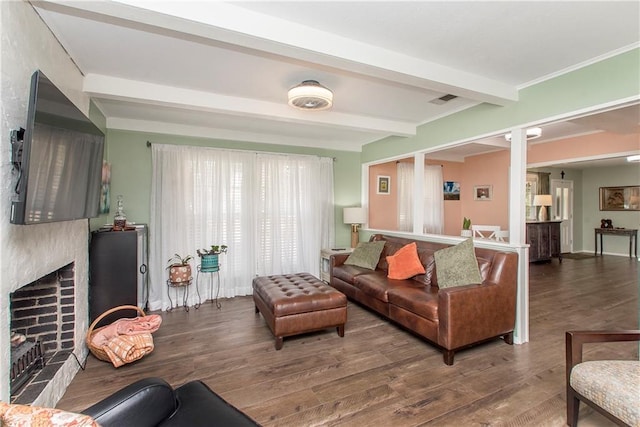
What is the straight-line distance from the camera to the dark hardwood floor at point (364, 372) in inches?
74.8

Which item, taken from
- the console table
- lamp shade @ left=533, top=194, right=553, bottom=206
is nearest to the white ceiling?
lamp shade @ left=533, top=194, right=553, bottom=206

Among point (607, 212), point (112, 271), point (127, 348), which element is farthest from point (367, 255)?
point (607, 212)

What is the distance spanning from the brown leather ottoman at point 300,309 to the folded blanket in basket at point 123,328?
1065mm

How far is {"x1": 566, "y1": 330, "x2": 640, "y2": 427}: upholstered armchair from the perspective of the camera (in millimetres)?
1410

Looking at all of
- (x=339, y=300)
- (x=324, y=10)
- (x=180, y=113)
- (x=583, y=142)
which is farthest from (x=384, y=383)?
(x=583, y=142)

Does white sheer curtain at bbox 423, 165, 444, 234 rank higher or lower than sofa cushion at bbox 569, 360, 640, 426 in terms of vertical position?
higher

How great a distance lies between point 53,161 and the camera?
5.15 ft

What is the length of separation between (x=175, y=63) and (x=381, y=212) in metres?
4.18

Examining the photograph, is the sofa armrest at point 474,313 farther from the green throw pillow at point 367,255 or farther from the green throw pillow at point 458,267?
the green throw pillow at point 367,255

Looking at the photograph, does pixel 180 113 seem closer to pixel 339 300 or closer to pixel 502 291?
pixel 339 300

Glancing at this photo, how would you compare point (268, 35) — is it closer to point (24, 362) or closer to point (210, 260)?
point (24, 362)

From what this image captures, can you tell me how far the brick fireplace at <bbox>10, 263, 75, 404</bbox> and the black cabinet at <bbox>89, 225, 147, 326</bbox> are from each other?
51 cm

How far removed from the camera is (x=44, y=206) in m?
1.53

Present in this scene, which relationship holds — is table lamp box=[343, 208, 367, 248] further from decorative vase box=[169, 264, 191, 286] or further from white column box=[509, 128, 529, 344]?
decorative vase box=[169, 264, 191, 286]
